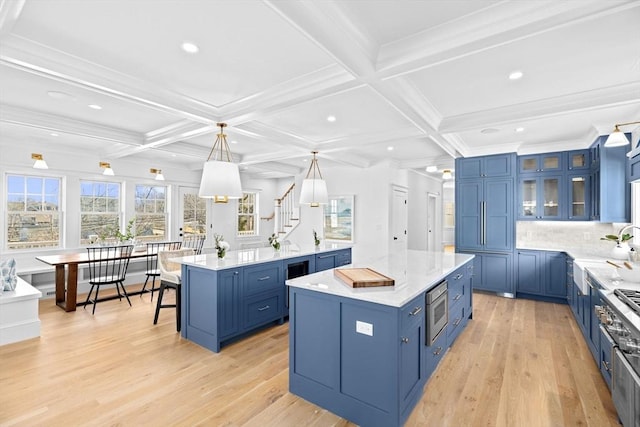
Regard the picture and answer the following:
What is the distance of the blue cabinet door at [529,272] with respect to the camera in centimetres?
510

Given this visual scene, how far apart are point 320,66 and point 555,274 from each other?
487 cm

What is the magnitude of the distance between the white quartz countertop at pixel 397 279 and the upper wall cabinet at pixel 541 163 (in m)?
2.76

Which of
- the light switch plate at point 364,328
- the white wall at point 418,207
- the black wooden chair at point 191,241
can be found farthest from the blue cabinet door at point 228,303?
the white wall at point 418,207

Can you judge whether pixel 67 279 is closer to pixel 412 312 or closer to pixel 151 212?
pixel 151 212

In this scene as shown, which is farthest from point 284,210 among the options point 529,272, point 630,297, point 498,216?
point 630,297

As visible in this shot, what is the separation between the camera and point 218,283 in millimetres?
3168

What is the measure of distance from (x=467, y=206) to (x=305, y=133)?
3.25 m

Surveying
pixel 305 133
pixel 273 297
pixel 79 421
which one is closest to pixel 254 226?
pixel 305 133

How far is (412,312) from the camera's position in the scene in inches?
85.6

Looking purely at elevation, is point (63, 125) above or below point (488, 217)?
above

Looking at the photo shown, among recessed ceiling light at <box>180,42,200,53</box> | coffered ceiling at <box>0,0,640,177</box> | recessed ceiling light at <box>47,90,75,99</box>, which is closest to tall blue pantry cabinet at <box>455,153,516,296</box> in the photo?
coffered ceiling at <box>0,0,640,177</box>

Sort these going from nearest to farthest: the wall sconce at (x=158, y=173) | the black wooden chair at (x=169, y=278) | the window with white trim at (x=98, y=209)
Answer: the black wooden chair at (x=169, y=278)
the window with white trim at (x=98, y=209)
the wall sconce at (x=158, y=173)

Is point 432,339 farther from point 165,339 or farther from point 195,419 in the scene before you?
point 165,339

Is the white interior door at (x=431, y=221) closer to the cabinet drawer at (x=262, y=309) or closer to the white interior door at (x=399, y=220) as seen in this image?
the white interior door at (x=399, y=220)
